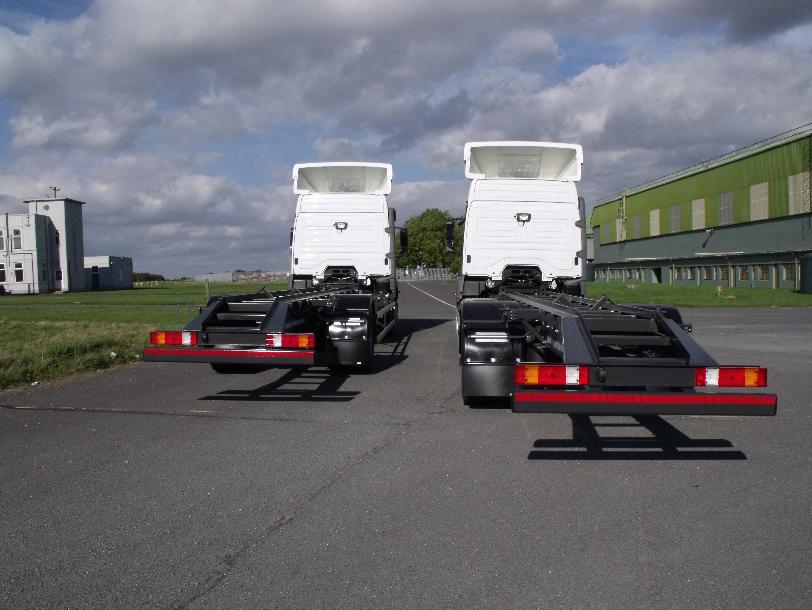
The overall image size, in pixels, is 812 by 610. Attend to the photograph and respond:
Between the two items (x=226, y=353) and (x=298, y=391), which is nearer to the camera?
(x=226, y=353)

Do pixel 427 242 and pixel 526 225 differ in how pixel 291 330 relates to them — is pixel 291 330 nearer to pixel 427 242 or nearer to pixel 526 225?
pixel 526 225

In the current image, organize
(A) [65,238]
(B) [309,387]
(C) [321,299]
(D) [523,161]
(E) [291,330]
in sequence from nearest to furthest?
(E) [291,330] → (B) [309,387] → (C) [321,299] → (D) [523,161] → (A) [65,238]

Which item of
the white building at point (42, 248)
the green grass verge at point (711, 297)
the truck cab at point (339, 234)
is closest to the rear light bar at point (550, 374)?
the truck cab at point (339, 234)

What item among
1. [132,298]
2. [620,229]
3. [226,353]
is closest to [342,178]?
[226,353]

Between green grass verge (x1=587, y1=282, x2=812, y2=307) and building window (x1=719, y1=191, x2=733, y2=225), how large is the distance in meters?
9.38

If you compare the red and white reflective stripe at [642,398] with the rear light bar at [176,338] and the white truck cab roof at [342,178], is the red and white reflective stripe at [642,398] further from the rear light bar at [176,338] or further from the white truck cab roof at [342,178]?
the white truck cab roof at [342,178]

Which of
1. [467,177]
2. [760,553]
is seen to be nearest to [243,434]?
[760,553]

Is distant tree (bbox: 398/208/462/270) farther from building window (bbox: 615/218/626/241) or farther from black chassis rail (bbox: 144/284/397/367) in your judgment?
black chassis rail (bbox: 144/284/397/367)

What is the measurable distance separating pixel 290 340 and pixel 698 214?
48.1 metres

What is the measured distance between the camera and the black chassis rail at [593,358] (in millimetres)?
5129

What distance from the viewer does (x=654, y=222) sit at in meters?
57.3

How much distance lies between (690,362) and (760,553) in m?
2.00

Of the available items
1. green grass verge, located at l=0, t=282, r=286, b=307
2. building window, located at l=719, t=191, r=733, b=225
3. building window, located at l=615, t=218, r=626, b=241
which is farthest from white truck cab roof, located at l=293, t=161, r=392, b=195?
building window, located at l=615, t=218, r=626, b=241

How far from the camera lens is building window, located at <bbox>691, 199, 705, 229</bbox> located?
49094mm
